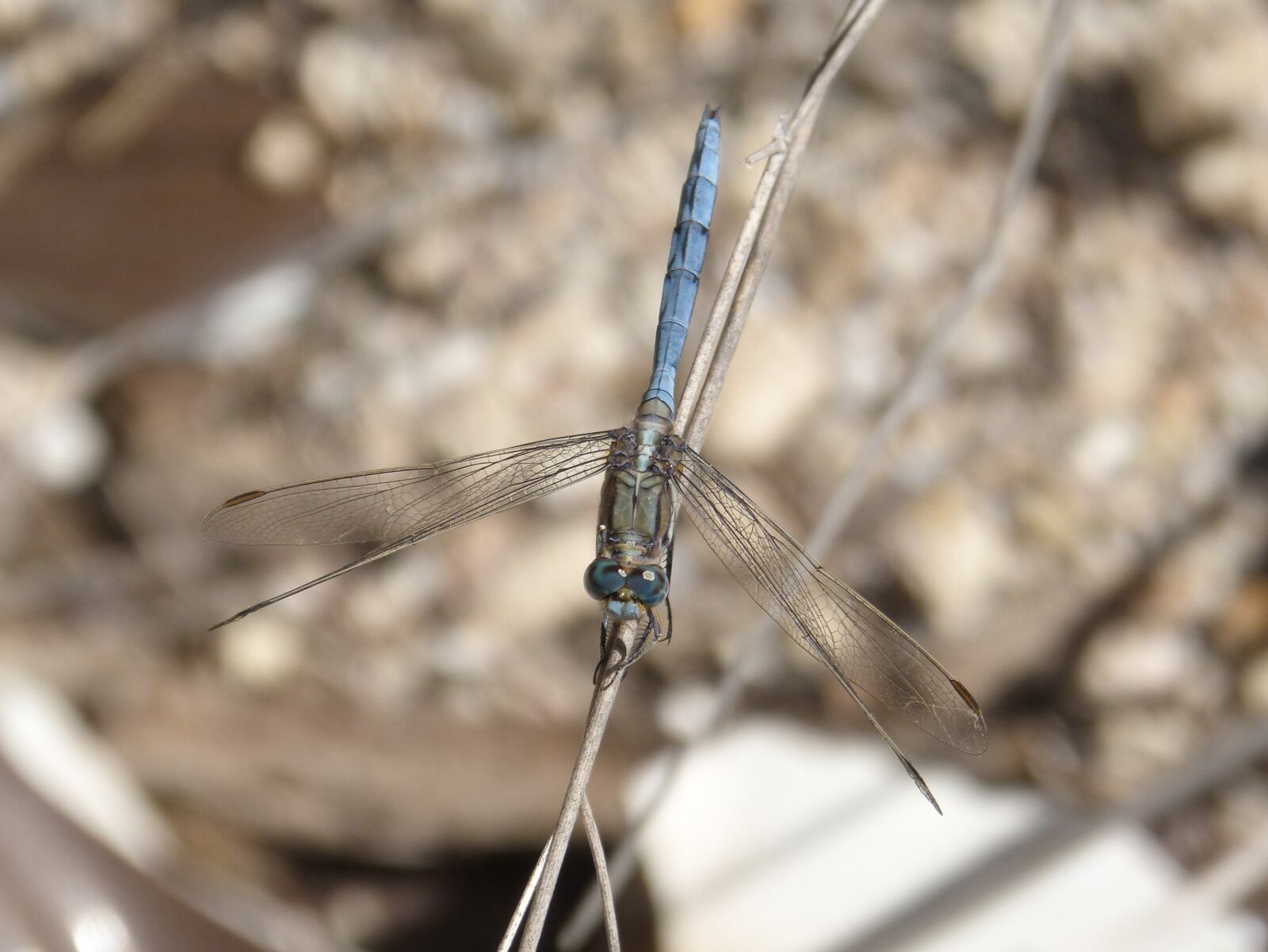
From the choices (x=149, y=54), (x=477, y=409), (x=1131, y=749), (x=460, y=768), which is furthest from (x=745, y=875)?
(x=149, y=54)

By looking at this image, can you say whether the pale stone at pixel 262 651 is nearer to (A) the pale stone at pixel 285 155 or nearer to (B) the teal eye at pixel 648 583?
(A) the pale stone at pixel 285 155

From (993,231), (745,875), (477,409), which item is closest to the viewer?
(993,231)

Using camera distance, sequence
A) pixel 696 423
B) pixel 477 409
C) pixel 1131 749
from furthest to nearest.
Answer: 1. pixel 477 409
2. pixel 1131 749
3. pixel 696 423

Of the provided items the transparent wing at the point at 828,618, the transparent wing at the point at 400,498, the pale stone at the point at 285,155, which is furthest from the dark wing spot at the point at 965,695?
the pale stone at the point at 285,155

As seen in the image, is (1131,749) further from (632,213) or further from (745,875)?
(632,213)

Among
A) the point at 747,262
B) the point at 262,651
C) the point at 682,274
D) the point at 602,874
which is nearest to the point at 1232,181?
the point at 682,274

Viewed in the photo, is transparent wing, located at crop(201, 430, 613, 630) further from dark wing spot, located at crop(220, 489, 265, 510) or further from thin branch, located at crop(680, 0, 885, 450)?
thin branch, located at crop(680, 0, 885, 450)

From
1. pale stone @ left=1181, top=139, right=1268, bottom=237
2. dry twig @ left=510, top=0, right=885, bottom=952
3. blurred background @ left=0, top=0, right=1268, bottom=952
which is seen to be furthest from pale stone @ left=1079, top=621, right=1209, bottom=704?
dry twig @ left=510, top=0, right=885, bottom=952
